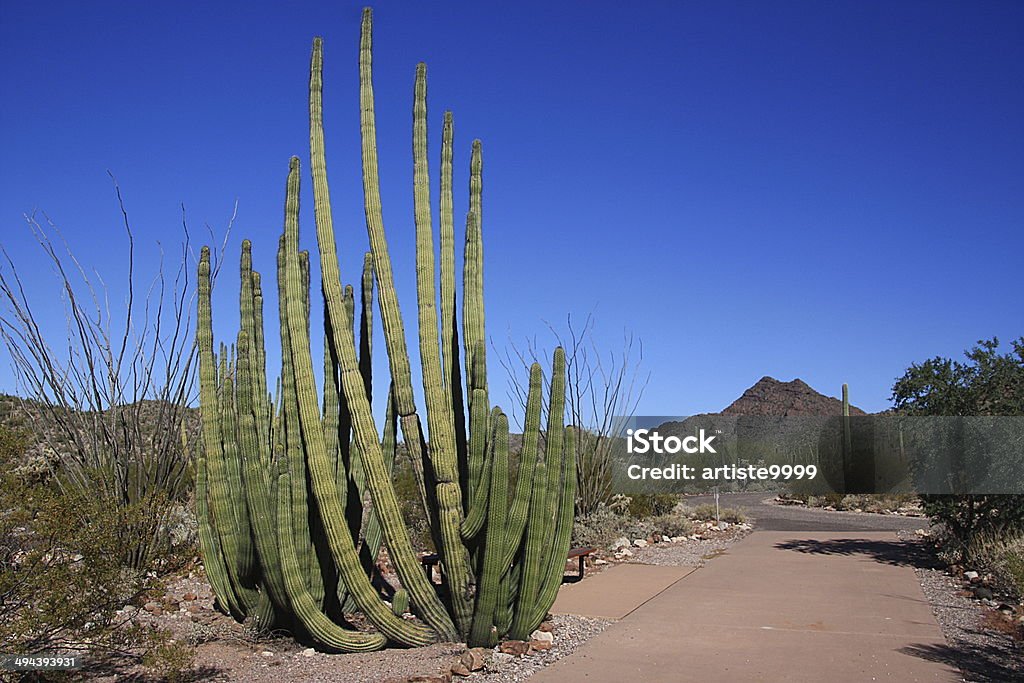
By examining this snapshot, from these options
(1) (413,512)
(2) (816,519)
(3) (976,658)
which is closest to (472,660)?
(3) (976,658)

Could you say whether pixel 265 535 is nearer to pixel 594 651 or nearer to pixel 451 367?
pixel 451 367

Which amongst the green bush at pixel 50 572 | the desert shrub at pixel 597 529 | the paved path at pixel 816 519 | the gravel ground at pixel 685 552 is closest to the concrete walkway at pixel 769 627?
the gravel ground at pixel 685 552

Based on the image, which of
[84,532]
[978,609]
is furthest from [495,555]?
[978,609]

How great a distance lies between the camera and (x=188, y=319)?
10938 millimetres

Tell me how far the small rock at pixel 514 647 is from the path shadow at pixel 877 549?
7509mm

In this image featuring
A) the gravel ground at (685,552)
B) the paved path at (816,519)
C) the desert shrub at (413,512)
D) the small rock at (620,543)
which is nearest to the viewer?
the desert shrub at (413,512)

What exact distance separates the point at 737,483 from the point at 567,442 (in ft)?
93.8

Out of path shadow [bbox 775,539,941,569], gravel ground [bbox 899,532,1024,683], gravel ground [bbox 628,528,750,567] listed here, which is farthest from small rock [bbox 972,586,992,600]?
gravel ground [bbox 628,528,750,567]

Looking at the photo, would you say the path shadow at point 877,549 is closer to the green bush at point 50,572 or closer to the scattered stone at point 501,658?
the scattered stone at point 501,658

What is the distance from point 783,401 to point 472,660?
4671 centimetres

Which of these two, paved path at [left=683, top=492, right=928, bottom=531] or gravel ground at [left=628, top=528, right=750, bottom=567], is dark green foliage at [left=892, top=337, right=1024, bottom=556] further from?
paved path at [left=683, top=492, right=928, bottom=531]

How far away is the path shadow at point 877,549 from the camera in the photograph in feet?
42.4

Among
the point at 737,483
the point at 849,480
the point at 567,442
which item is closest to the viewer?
the point at 567,442

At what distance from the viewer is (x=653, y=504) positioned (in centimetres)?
1903
